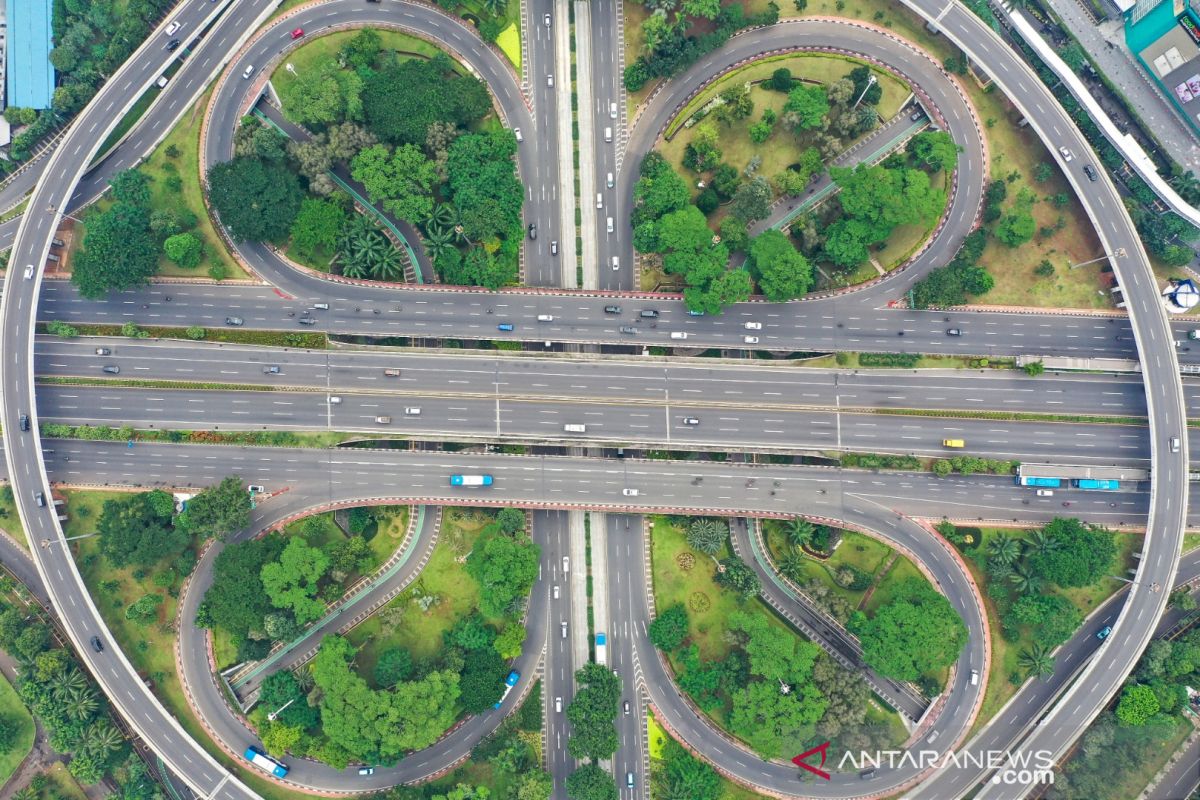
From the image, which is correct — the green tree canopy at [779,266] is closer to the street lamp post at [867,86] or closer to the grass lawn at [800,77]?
the grass lawn at [800,77]

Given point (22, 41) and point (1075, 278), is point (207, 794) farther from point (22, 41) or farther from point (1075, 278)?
point (1075, 278)

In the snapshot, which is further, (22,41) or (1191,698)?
(22,41)

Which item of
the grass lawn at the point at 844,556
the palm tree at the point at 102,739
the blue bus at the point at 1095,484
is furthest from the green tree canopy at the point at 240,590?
the blue bus at the point at 1095,484

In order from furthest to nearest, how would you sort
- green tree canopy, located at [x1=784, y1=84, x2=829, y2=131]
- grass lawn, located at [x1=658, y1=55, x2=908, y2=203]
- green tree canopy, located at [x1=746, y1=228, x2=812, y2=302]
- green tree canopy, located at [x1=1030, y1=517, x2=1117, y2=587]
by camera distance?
grass lawn, located at [x1=658, y1=55, x2=908, y2=203], green tree canopy, located at [x1=784, y1=84, x2=829, y2=131], green tree canopy, located at [x1=746, y1=228, x2=812, y2=302], green tree canopy, located at [x1=1030, y1=517, x2=1117, y2=587]

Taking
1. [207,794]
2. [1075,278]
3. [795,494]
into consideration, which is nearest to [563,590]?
[795,494]

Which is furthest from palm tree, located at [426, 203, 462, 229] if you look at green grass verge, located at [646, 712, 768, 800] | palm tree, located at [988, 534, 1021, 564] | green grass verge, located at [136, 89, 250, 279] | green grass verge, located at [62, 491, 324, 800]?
palm tree, located at [988, 534, 1021, 564]

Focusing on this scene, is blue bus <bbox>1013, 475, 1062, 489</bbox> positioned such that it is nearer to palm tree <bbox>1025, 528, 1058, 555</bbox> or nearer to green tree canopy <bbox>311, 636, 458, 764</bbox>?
palm tree <bbox>1025, 528, 1058, 555</bbox>
